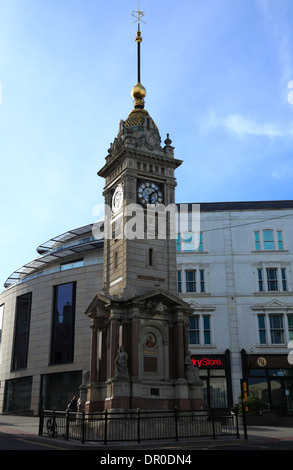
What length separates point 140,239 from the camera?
28.8 m

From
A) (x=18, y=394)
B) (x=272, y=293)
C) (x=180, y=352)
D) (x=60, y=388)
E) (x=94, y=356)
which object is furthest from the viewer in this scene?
(x=18, y=394)

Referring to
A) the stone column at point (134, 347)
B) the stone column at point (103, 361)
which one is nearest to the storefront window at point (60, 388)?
the stone column at point (103, 361)

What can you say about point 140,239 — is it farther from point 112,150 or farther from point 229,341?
point 229,341

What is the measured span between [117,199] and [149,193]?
2253 mm

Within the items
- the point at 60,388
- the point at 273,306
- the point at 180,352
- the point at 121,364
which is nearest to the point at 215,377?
the point at 273,306

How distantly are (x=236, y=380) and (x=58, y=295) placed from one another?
78.0ft

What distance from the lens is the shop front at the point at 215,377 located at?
39.3 meters

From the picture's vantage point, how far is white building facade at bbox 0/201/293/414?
39688 millimetres

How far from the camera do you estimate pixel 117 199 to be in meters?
31.1

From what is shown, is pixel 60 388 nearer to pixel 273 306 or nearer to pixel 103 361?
pixel 273 306

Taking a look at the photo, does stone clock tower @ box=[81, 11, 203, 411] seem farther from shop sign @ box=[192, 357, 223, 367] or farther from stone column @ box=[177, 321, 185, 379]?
shop sign @ box=[192, 357, 223, 367]

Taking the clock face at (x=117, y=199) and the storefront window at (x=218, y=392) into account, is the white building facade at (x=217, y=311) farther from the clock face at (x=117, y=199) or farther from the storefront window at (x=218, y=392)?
the clock face at (x=117, y=199)

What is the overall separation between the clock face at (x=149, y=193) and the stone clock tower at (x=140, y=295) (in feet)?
0.23
